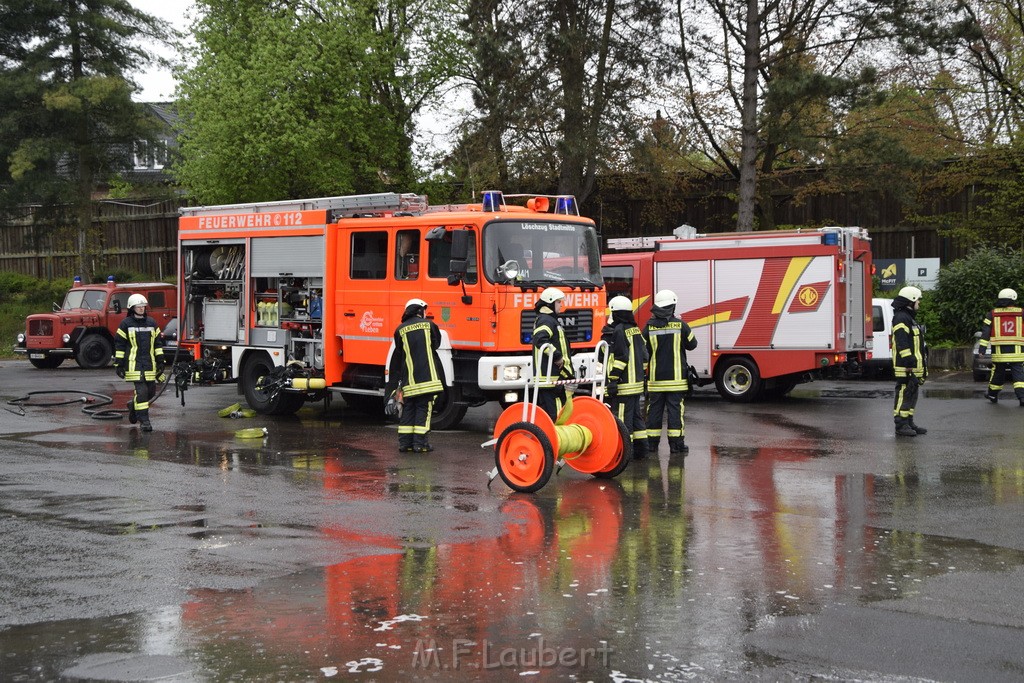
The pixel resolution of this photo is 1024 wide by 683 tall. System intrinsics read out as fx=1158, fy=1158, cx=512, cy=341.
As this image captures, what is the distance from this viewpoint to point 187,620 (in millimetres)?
5977

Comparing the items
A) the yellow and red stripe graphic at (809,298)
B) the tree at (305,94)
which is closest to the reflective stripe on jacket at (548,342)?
the yellow and red stripe graphic at (809,298)

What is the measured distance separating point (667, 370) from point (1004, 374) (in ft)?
24.5

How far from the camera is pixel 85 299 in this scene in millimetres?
27969

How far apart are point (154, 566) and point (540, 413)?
11.8 feet

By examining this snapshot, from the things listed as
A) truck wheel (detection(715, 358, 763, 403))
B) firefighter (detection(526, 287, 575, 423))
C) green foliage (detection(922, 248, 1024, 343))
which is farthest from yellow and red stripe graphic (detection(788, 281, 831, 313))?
green foliage (detection(922, 248, 1024, 343))

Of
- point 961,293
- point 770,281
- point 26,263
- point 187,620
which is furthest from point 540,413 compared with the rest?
point 26,263

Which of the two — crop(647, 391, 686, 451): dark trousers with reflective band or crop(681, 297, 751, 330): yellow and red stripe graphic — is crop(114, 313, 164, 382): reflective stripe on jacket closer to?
crop(647, 391, 686, 451): dark trousers with reflective band

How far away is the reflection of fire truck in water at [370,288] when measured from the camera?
1360cm

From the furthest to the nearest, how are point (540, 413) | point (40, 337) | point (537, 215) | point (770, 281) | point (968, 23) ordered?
point (40, 337)
point (968, 23)
point (770, 281)
point (537, 215)
point (540, 413)

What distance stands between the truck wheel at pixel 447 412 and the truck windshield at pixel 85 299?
1597 centimetres

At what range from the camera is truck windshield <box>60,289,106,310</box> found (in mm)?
27750

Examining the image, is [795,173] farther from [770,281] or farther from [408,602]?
[408,602]

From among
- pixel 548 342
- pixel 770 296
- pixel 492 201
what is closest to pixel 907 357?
pixel 770 296

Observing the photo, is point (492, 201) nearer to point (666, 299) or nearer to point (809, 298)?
point (666, 299)
